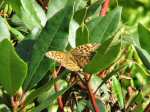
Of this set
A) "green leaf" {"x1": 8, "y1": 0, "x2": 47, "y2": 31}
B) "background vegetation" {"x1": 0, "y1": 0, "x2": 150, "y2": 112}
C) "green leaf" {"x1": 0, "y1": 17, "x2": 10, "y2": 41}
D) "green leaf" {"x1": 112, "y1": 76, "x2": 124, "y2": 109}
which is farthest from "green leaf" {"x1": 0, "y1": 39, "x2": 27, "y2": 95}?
"green leaf" {"x1": 112, "y1": 76, "x2": 124, "y2": 109}

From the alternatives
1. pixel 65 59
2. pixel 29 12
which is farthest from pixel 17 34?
pixel 65 59

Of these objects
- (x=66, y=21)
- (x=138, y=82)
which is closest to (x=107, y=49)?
(x=66, y=21)

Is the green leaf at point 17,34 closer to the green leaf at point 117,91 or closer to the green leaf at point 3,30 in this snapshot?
the green leaf at point 3,30

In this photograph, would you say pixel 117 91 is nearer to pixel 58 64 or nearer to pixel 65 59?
pixel 58 64

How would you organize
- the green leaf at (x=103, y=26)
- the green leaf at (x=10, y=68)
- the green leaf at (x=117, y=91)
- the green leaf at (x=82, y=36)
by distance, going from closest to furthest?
1. the green leaf at (x=10, y=68)
2. the green leaf at (x=82, y=36)
3. the green leaf at (x=103, y=26)
4. the green leaf at (x=117, y=91)

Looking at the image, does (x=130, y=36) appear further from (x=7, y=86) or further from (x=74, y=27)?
(x=7, y=86)

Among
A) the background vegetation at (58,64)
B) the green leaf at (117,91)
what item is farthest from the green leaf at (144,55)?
the green leaf at (117,91)
